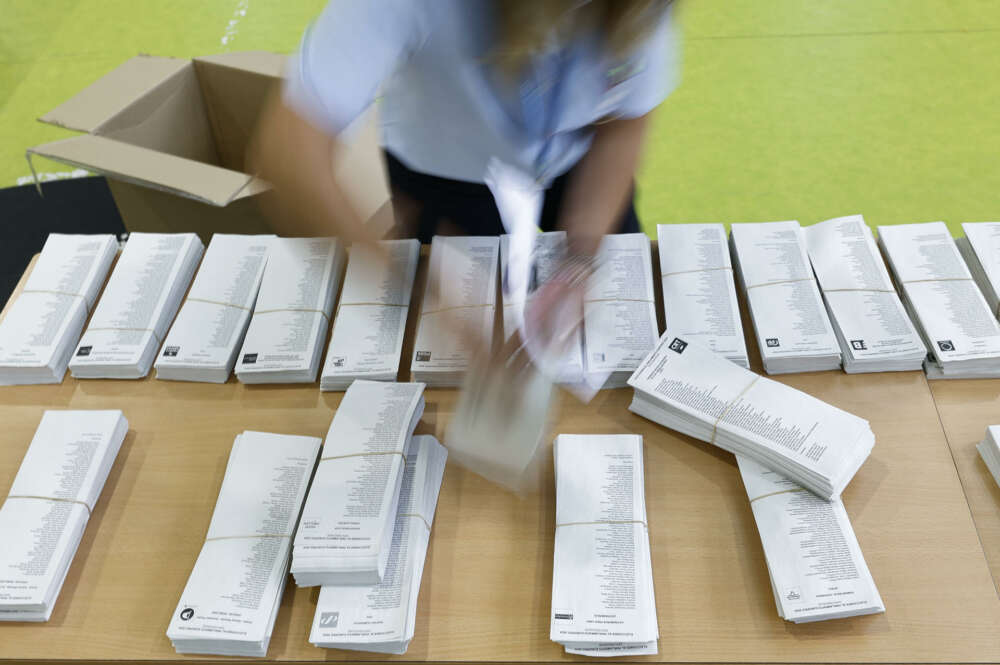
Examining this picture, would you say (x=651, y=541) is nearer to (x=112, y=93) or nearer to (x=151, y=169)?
(x=151, y=169)

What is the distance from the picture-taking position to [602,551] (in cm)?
115

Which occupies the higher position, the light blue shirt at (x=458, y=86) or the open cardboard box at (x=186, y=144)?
the light blue shirt at (x=458, y=86)

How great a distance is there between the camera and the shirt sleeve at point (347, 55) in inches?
40.5

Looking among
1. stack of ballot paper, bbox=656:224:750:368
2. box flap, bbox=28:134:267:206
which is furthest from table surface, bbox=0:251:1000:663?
box flap, bbox=28:134:267:206

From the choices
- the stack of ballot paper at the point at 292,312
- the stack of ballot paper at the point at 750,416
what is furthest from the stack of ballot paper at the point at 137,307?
the stack of ballot paper at the point at 750,416

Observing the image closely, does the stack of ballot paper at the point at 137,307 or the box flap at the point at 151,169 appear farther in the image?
the box flap at the point at 151,169

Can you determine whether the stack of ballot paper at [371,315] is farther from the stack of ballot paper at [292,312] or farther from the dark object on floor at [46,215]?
the dark object on floor at [46,215]

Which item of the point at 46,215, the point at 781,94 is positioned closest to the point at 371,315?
the point at 46,215

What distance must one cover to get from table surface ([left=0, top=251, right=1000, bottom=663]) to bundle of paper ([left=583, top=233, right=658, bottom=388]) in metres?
0.06

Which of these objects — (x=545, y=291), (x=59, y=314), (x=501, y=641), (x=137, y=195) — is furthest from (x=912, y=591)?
(x=137, y=195)

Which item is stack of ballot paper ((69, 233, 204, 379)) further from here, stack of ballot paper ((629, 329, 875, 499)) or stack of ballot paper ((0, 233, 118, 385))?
stack of ballot paper ((629, 329, 875, 499))

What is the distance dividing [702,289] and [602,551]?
0.55 m

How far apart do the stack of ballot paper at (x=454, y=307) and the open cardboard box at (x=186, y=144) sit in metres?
0.19

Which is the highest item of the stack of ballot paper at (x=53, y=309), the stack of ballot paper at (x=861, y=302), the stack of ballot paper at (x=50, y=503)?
the stack of ballot paper at (x=53, y=309)
